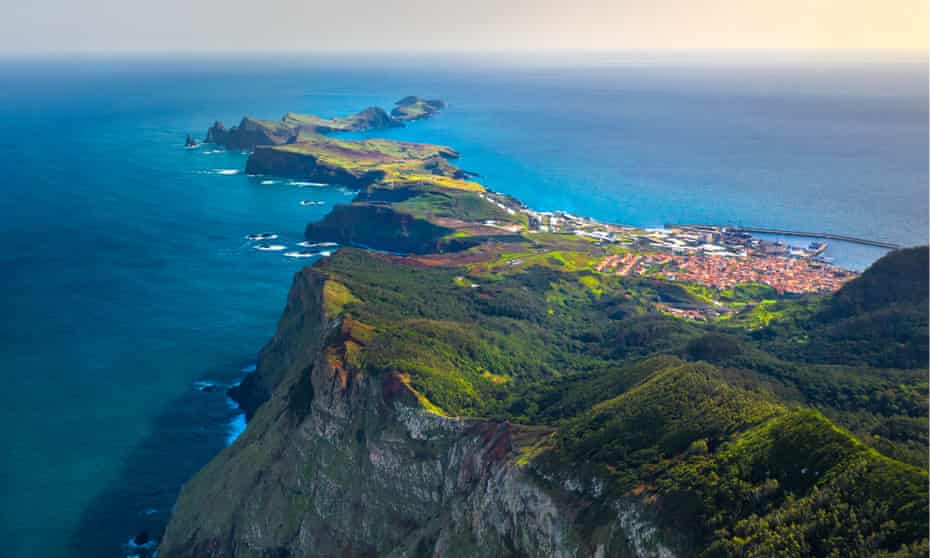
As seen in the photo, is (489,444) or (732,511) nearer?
(732,511)

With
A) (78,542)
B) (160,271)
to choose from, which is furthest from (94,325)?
(78,542)

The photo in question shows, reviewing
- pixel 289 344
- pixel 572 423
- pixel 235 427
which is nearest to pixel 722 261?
pixel 289 344

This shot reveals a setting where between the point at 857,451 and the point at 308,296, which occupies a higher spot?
the point at 857,451

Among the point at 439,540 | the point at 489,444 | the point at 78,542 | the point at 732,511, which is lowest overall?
the point at 78,542

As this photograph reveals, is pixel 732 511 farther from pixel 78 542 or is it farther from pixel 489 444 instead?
pixel 78 542

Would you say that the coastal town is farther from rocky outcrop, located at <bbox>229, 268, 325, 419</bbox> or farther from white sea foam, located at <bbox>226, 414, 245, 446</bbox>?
white sea foam, located at <bbox>226, 414, 245, 446</bbox>

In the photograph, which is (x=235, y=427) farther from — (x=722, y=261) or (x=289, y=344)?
(x=722, y=261)

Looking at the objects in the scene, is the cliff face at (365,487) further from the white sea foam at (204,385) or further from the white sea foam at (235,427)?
the white sea foam at (204,385)
